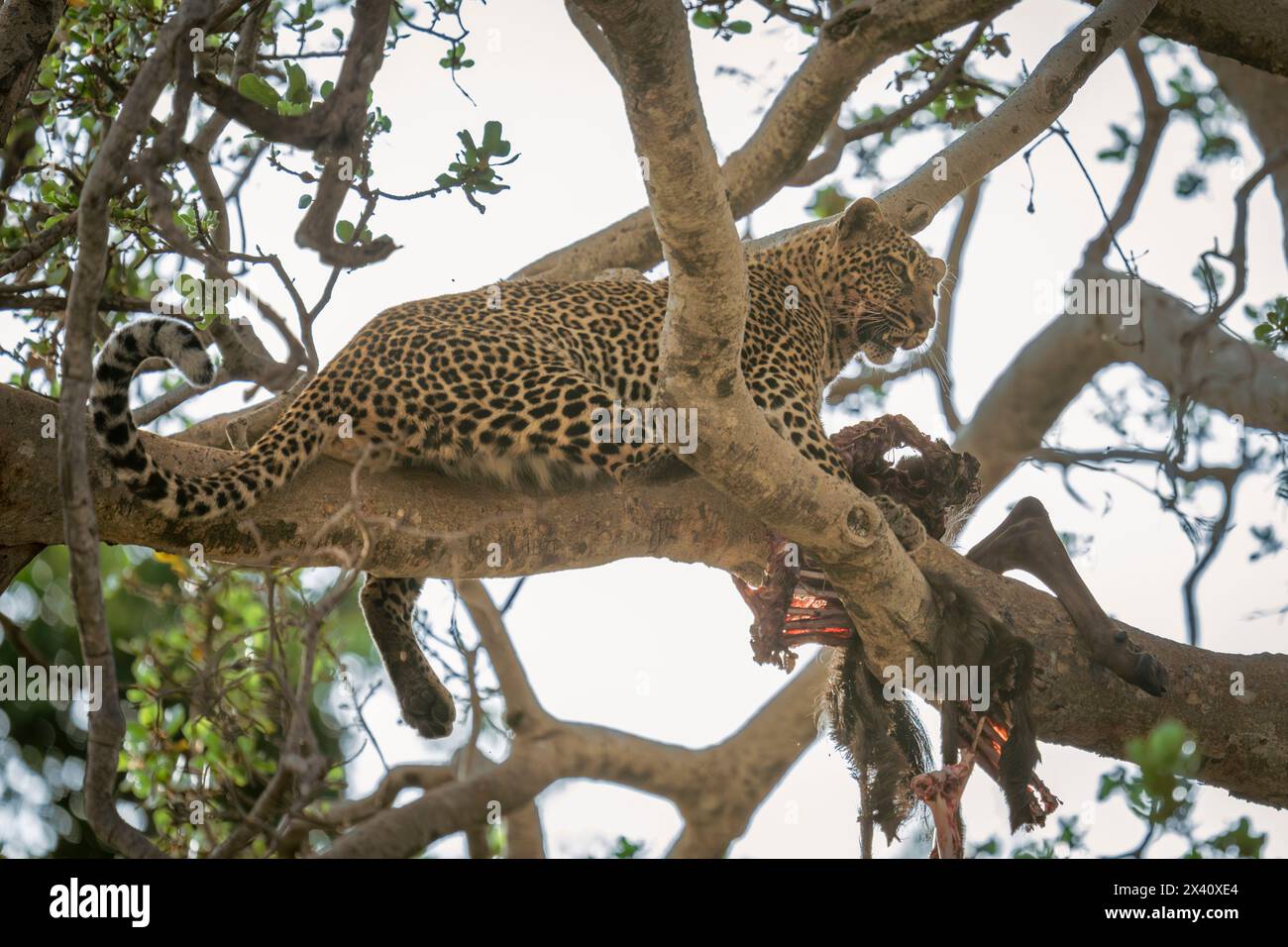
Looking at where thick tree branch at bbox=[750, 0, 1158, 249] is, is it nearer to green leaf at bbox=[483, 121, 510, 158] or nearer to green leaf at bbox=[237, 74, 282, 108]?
green leaf at bbox=[483, 121, 510, 158]

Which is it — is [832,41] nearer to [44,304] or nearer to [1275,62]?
[1275,62]

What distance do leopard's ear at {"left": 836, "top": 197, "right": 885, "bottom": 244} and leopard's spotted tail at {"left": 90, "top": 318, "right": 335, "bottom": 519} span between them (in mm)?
3743

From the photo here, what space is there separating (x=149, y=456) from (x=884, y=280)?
14.5ft

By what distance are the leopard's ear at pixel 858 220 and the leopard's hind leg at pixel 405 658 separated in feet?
10.4

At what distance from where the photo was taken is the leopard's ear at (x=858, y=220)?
7605mm

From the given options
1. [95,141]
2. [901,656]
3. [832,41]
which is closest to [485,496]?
[901,656]

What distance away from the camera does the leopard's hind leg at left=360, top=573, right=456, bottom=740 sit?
644cm

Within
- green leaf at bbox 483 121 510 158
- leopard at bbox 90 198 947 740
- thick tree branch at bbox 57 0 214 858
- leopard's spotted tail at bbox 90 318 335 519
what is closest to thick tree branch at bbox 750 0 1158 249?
leopard at bbox 90 198 947 740

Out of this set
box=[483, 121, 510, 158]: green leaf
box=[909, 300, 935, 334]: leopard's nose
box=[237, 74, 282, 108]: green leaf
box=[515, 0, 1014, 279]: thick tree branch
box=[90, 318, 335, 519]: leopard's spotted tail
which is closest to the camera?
box=[90, 318, 335, 519]: leopard's spotted tail

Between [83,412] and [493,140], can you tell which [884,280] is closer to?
[493,140]

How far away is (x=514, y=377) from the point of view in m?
6.18

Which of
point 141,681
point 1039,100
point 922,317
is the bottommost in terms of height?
point 141,681

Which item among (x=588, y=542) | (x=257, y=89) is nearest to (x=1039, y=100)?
(x=588, y=542)
